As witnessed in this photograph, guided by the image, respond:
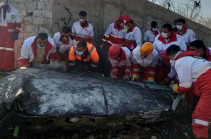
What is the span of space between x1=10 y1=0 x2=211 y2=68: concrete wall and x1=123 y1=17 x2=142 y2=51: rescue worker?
3.54 feet

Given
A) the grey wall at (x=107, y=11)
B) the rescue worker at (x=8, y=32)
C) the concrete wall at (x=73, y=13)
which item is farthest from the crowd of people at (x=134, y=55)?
the grey wall at (x=107, y=11)

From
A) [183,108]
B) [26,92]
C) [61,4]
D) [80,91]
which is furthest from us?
[61,4]

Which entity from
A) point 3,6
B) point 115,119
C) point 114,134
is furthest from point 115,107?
point 3,6

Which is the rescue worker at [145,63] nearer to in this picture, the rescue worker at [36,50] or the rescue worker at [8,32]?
the rescue worker at [36,50]

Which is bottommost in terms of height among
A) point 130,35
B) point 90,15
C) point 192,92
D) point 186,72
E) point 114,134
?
point 114,134

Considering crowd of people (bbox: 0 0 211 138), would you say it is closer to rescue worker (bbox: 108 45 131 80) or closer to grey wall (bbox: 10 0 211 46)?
rescue worker (bbox: 108 45 131 80)

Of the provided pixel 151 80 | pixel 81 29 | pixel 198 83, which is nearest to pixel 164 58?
pixel 151 80

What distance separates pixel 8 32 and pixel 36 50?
1.62m

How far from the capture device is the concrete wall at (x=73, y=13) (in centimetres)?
554

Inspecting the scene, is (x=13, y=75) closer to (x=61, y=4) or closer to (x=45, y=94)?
(x=45, y=94)

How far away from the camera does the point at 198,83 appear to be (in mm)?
3053

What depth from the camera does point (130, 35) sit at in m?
5.89

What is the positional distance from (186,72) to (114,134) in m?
1.33

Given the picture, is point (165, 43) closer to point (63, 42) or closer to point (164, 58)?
point (164, 58)
